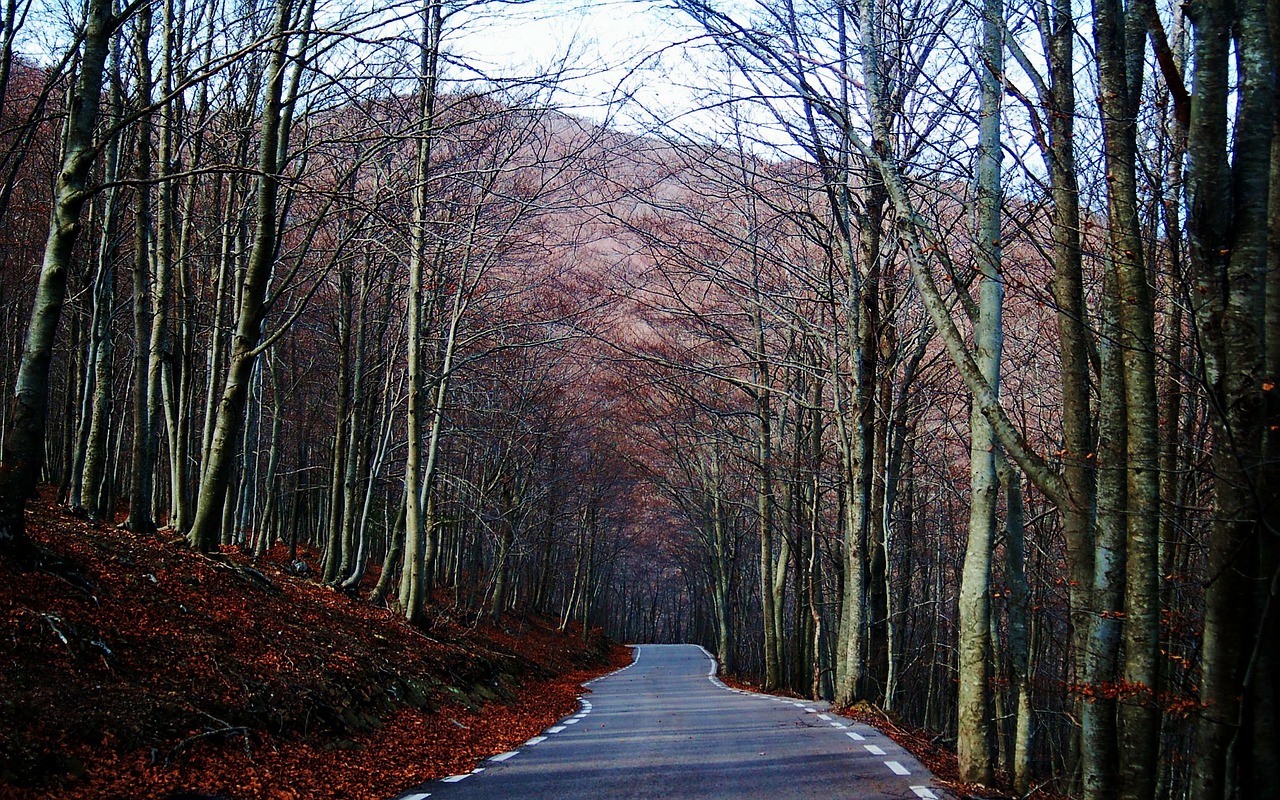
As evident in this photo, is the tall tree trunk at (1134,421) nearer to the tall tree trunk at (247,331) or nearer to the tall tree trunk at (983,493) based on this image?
the tall tree trunk at (983,493)

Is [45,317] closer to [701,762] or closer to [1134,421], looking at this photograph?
[701,762]

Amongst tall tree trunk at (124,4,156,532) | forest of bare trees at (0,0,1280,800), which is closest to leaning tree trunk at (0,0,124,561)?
forest of bare trees at (0,0,1280,800)

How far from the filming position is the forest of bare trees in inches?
225

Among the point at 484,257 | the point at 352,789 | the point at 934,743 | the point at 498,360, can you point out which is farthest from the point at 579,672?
the point at 352,789

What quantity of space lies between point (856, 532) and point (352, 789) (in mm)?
9507

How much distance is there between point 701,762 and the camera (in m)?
8.52

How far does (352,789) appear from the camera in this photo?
6.80 m

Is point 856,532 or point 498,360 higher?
point 498,360

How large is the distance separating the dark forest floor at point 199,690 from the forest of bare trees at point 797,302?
113 cm

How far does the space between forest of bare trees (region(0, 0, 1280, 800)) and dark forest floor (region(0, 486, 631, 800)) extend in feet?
3.70

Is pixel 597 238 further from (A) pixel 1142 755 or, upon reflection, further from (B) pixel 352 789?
(A) pixel 1142 755

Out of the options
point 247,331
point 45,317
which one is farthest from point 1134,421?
point 247,331

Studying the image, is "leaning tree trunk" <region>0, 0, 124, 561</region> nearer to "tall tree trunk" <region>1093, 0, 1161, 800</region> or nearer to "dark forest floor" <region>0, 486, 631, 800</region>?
"dark forest floor" <region>0, 486, 631, 800</region>

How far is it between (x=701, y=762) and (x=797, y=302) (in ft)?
41.2
